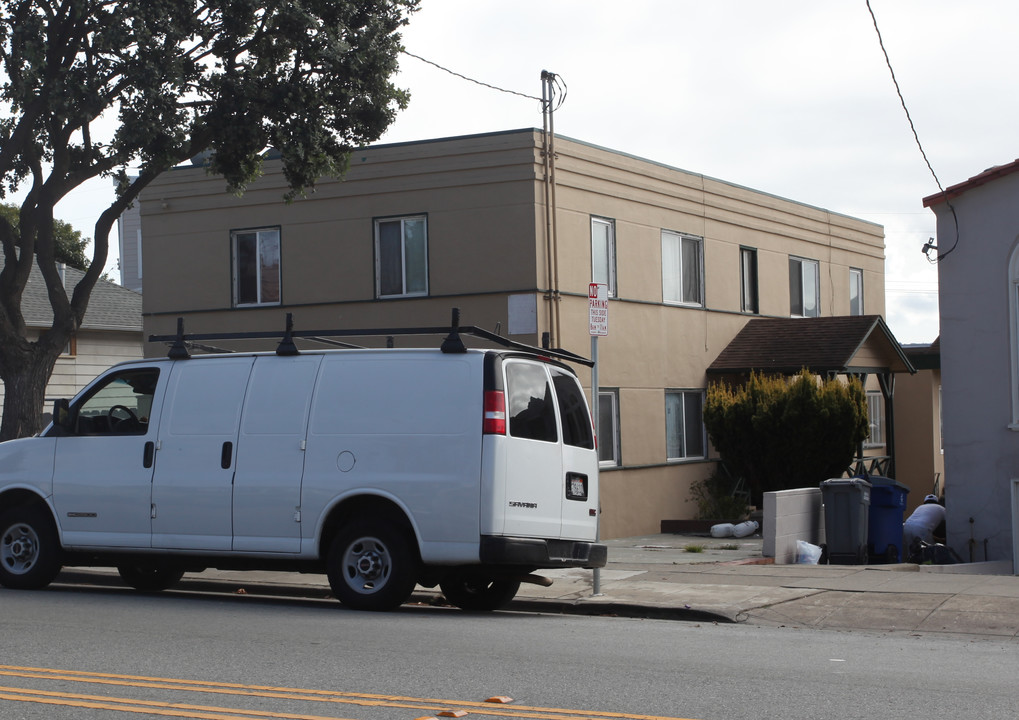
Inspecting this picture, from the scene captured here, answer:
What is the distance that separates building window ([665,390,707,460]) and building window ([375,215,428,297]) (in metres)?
5.04

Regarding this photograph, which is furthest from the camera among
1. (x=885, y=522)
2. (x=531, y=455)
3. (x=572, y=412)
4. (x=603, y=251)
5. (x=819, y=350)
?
(x=819, y=350)

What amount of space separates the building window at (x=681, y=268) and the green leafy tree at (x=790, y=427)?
6.91ft

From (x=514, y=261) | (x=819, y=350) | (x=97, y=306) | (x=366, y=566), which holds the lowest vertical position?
(x=366, y=566)

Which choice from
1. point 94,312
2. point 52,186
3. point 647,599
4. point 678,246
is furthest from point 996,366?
point 94,312

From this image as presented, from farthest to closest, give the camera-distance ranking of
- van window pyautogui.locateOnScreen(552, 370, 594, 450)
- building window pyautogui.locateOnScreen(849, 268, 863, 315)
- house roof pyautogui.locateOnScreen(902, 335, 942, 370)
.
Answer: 1. building window pyautogui.locateOnScreen(849, 268, 863, 315)
2. house roof pyautogui.locateOnScreen(902, 335, 942, 370)
3. van window pyautogui.locateOnScreen(552, 370, 594, 450)

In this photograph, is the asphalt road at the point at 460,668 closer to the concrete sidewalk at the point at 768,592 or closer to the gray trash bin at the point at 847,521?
the concrete sidewalk at the point at 768,592

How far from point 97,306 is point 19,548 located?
21.8 m

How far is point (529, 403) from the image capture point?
10.5 metres

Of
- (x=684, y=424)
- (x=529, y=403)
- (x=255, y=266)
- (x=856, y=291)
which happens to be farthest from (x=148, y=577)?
(x=856, y=291)

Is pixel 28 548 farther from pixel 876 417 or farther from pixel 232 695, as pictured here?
pixel 876 417

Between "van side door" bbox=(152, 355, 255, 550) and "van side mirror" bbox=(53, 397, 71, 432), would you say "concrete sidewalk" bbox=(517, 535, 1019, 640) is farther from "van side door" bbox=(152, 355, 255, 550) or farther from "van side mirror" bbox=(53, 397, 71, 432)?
"van side mirror" bbox=(53, 397, 71, 432)

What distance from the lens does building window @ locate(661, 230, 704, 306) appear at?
73.3ft

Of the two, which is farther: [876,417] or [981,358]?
[876,417]

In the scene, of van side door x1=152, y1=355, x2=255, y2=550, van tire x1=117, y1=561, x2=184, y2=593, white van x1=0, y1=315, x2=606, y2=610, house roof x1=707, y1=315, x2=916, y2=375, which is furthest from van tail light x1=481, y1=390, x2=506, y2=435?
house roof x1=707, y1=315, x2=916, y2=375
